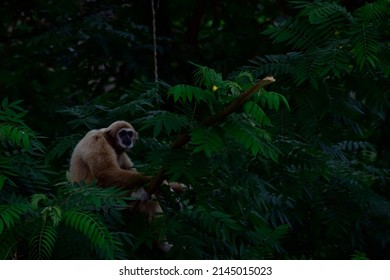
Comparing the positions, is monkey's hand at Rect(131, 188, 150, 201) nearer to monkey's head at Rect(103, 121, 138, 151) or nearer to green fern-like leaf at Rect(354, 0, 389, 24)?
monkey's head at Rect(103, 121, 138, 151)

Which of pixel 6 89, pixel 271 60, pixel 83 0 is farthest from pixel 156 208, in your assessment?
pixel 83 0

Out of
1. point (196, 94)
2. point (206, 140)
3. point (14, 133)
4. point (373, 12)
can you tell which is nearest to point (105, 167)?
point (14, 133)

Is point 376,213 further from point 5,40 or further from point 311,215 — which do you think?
point 5,40

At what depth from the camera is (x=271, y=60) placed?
21.8 ft

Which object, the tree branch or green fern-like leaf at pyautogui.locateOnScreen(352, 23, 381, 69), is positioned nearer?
the tree branch

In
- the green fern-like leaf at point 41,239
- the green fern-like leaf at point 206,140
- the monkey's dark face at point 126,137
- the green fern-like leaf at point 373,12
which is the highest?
the green fern-like leaf at point 373,12

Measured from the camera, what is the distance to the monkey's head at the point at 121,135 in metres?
7.33

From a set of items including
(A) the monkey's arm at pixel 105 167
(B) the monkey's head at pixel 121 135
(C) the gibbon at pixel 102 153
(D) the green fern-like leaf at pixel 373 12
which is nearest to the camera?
(D) the green fern-like leaf at pixel 373 12

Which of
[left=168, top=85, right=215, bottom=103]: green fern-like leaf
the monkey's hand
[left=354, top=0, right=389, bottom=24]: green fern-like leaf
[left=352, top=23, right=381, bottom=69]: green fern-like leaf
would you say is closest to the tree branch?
[left=168, top=85, right=215, bottom=103]: green fern-like leaf

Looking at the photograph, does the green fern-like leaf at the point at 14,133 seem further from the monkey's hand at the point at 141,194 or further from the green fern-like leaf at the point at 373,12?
the green fern-like leaf at the point at 373,12

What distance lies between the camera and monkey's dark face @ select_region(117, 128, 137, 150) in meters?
7.34

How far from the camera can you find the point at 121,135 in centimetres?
739

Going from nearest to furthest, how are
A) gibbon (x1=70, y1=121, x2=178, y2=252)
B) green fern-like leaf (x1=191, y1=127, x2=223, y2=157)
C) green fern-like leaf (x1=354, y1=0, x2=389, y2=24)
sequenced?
green fern-like leaf (x1=191, y1=127, x2=223, y2=157)
green fern-like leaf (x1=354, y1=0, x2=389, y2=24)
gibbon (x1=70, y1=121, x2=178, y2=252)

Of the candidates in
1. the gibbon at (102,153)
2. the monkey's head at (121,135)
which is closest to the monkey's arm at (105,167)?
the gibbon at (102,153)
